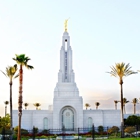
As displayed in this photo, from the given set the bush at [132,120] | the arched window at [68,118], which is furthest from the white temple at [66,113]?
the bush at [132,120]

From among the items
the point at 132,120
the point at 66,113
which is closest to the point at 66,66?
the point at 66,113

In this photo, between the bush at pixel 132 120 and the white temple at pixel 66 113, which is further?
the bush at pixel 132 120

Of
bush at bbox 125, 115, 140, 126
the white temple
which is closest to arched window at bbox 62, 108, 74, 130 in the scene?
the white temple

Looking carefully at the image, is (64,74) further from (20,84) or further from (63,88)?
Result: (20,84)

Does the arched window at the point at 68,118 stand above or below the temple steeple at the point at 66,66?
below

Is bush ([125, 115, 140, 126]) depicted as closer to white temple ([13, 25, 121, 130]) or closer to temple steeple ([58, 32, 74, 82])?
white temple ([13, 25, 121, 130])

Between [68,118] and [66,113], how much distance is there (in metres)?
1.25

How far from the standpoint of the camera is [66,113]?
70.4 m

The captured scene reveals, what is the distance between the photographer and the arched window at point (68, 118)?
68750 mm

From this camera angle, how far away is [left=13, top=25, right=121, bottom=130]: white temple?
6881 cm

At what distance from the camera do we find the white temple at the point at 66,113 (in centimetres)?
6881

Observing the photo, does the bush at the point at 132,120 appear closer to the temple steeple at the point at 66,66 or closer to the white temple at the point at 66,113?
the white temple at the point at 66,113

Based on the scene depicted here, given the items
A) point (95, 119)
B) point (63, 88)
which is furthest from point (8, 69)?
point (95, 119)

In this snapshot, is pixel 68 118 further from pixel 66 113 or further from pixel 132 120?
pixel 132 120
